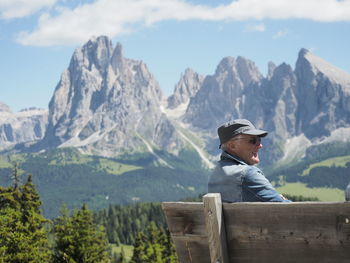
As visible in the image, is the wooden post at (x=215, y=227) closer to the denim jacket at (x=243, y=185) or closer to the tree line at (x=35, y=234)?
the denim jacket at (x=243, y=185)

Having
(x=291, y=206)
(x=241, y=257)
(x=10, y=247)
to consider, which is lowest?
(x=10, y=247)

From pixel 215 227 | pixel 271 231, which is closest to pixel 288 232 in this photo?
pixel 271 231

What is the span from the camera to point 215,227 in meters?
6.37

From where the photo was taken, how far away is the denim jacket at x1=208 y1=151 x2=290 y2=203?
684 cm

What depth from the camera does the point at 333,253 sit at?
18.5 feet

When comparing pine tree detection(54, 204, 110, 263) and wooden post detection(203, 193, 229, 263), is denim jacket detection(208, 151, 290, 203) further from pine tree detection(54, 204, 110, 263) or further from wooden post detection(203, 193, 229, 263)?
pine tree detection(54, 204, 110, 263)

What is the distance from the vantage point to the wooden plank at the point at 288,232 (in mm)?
5574

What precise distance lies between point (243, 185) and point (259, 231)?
98 cm

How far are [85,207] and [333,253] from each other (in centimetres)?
5262

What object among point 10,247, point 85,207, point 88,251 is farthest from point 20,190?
point 10,247

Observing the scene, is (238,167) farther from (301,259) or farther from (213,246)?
(301,259)

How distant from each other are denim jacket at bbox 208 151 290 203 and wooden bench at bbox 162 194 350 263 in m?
0.59

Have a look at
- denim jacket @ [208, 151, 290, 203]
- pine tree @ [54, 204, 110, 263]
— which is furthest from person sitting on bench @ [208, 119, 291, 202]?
pine tree @ [54, 204, 110, 263]

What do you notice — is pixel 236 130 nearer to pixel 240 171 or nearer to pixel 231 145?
pixel 231 145
